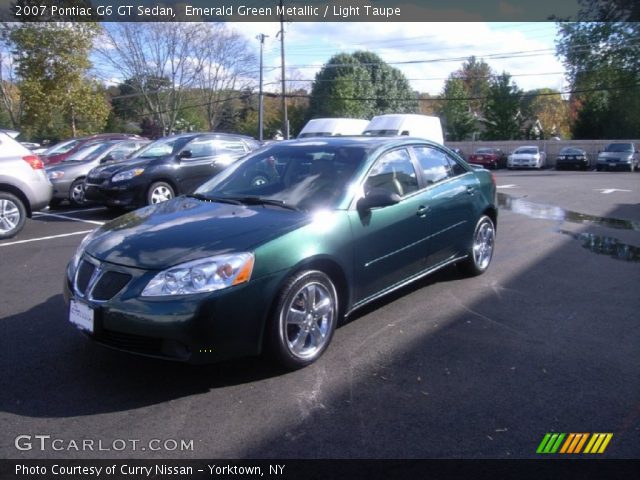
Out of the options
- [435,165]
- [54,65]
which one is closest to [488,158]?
[54,65]

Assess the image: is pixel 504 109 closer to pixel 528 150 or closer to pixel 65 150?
pixel 528 150

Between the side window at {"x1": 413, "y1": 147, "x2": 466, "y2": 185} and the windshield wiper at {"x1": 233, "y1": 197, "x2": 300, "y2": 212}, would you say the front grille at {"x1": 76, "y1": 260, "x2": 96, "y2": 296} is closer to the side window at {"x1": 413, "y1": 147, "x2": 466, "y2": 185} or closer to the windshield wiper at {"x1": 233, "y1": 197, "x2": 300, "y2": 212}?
the windshield wiper at {"x1": 233, "y1": 197, "x2": 300, "y2": 212}

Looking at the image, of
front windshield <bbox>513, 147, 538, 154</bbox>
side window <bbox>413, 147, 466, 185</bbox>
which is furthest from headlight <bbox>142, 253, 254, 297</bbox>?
front windshield <bbox>513, 147, 538, 154</bbox>

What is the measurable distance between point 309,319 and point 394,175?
1.71 meters

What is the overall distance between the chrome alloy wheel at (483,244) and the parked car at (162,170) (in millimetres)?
5096

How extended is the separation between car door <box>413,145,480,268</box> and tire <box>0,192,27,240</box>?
646 cm

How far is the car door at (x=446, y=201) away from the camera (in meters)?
5.32

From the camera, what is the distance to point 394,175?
5.05 meters

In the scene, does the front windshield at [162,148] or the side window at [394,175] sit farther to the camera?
the front windshield at [162,148]

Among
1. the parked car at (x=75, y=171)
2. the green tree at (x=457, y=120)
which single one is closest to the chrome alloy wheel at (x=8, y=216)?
the parked car at (x=75, y=171)

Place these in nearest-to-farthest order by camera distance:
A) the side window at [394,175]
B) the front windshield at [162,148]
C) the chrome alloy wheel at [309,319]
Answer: the chrome alloy wheel at [309,319]
the side window at [394,175]
the front windshield at [162,148]

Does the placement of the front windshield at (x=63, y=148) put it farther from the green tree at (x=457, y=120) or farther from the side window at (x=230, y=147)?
the green tree at (x=457, y=120)

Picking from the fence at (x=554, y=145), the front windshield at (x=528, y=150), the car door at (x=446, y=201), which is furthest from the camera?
the fence at (x=554, y=145)

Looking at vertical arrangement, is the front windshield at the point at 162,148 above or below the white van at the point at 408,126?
below
